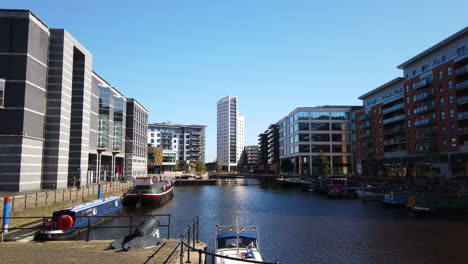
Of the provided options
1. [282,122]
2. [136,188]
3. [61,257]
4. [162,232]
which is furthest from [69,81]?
[282,122]

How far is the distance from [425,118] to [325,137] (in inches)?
2195

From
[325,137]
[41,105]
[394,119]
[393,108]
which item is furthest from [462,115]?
Result: [41,105]

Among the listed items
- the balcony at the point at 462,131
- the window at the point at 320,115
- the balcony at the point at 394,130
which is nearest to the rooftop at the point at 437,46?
the balcony at the point at 394,130

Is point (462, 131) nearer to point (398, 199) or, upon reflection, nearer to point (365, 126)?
point (398, 199)

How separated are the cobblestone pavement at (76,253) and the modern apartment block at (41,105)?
29.3 metres

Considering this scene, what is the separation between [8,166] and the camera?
136ft

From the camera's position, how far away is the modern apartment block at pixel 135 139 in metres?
99.2

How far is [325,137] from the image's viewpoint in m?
134

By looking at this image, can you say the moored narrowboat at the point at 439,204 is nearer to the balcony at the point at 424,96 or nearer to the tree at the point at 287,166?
the balcony at the point at 424,96

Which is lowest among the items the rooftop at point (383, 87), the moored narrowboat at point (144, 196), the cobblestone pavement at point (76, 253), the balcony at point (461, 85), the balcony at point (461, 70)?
the moored narrowboat at point (144, 196)

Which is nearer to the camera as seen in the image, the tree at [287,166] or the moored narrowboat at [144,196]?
the moored narrowboat at [144,196]

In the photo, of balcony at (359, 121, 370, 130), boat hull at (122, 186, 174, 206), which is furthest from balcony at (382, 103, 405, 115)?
boat hull at (122, 186, 174, 206)

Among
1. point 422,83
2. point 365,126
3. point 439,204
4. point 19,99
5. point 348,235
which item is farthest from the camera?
point 365,126

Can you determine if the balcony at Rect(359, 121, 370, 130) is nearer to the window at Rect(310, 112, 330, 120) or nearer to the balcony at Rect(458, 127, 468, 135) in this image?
the window at Rect(310, 112, 330, 120)
